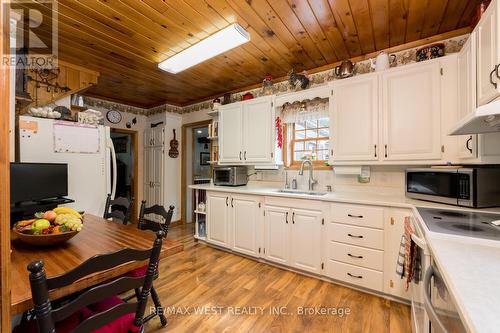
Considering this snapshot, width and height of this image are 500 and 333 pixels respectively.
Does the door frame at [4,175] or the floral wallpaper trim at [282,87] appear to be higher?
the floral wallpaper trim at [282,87]

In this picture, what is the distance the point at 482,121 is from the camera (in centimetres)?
128

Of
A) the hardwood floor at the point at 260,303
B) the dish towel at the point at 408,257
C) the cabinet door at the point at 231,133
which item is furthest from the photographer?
the cabinet door at the point at 231,133

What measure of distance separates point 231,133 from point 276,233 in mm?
1614

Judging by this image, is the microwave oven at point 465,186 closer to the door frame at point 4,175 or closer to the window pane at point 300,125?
the window pane at point 300,125

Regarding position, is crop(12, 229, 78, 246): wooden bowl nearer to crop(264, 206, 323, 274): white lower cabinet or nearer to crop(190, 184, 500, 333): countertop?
crop(190, 184, 500, 333): countertop

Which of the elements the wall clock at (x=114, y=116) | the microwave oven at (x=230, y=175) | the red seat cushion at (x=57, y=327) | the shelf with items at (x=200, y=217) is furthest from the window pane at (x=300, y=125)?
the wall clock at (x=114, y=116)

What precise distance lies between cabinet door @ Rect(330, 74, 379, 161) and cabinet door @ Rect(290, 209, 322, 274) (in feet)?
2.41

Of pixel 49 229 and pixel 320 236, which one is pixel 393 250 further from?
Result: pixel 49 229

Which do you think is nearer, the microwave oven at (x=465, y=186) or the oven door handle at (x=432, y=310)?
the oven door handle at (x=432, y=310)

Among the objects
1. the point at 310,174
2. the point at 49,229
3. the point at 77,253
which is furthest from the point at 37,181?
the point at 310,174

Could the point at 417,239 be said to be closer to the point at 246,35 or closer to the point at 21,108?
the point at 246,35

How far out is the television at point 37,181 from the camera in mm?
1968

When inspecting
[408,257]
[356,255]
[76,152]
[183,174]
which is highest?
[76,152]

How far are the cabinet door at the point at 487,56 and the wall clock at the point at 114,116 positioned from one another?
16.2ft
